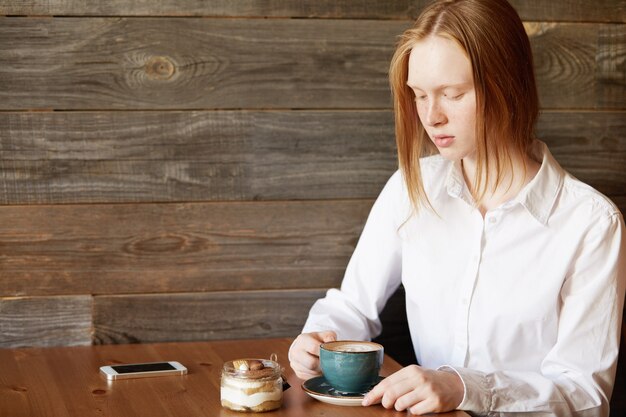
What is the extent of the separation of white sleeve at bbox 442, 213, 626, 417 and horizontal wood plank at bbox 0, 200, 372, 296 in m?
0.56

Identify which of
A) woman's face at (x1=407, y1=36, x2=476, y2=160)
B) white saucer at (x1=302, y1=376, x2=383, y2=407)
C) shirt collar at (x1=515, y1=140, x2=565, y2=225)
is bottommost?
white saucer at (x1=302, y1=376, x2=383, y2=407)

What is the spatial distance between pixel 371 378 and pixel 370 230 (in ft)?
1.69

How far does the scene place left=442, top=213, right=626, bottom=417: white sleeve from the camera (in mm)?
1390

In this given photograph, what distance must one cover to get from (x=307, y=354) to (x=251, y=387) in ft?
0.75

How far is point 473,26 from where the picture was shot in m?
1.50

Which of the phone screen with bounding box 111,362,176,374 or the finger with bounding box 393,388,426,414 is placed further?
the phone screen with bounding box 111,362,176,374

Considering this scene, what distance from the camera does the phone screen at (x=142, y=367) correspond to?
1509mm

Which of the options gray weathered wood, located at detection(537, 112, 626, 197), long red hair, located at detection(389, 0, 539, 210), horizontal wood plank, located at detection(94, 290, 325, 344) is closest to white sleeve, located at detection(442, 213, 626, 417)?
long red hair, located at detection(389, 0, 539, 210)

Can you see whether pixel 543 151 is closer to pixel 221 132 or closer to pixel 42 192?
pixel 221 132

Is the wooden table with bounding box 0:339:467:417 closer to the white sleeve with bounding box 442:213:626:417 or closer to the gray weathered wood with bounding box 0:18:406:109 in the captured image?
the white sleeve with bounding box 442:213:626:417

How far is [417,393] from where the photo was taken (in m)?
1.30

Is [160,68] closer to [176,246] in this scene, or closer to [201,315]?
[176,246]

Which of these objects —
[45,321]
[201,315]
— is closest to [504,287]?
[201,315]

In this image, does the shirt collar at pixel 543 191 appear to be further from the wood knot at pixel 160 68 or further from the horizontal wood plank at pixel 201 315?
the wood knot at pixel 160 68
